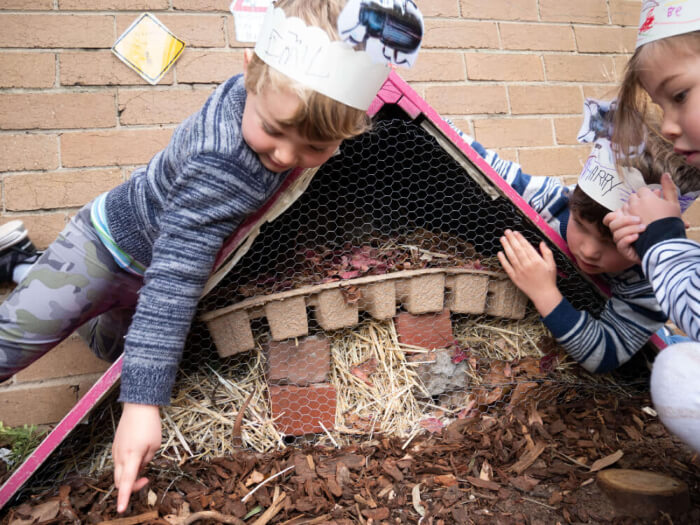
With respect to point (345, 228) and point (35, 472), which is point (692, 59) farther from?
point (35, 472)

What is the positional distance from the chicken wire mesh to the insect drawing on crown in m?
0.23

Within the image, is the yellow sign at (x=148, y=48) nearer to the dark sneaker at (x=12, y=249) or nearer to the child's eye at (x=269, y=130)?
the dark sneaker at (x=12, y=249)

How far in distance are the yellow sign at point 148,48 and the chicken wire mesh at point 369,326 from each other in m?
0.72

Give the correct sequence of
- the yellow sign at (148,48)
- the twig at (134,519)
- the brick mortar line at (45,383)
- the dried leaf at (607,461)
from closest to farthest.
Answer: the twig at (134,519) < the dried leaf at (607,461) < the brick mortar line at (45,383) < the yellow sign at (148,48)

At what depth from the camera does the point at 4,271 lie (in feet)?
4.55

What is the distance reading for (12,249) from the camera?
138 centimetres

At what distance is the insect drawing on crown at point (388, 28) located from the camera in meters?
0.83

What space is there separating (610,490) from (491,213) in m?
0.63

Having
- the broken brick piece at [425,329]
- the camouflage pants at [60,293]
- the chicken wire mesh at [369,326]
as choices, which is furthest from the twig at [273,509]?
the camouflage pants at [60,293]

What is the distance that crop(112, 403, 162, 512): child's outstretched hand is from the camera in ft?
2.80

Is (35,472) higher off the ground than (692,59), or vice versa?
(692,59)

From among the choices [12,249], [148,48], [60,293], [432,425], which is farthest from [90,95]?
[432,425]

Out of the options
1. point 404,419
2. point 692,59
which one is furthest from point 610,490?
point 692,59

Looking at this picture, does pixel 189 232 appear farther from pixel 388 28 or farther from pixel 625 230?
pixel 625 230
